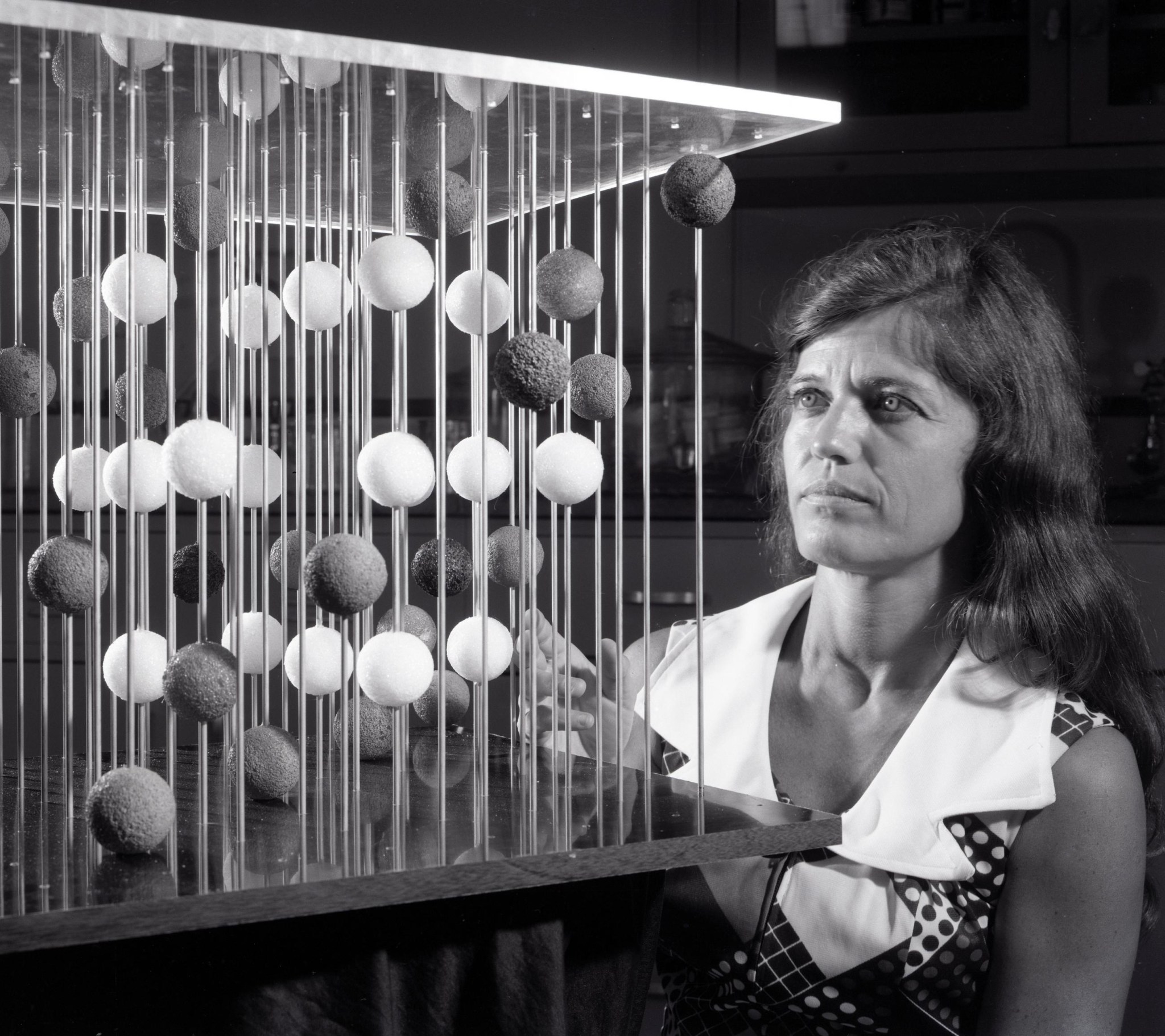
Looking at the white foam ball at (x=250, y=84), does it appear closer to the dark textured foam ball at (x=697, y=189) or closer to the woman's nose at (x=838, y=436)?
the dark textured foam ball at (x=697, y=189)

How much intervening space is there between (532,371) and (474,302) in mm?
80

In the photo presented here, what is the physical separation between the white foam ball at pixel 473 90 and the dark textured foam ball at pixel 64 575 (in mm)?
267

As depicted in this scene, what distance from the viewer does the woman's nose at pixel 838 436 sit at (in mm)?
1048

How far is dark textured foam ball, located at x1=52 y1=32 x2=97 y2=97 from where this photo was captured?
549mm

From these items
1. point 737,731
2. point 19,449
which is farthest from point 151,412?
point 737,731

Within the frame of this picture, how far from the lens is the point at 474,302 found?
26.7 inches

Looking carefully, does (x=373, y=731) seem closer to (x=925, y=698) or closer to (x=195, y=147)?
(x=195, y=147)

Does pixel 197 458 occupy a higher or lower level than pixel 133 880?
higher

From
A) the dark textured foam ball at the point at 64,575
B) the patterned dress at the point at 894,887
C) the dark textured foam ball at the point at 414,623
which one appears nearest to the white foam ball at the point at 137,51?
the dark textured foam ball at the point at 64,575

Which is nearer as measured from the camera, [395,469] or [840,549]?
[395,469]

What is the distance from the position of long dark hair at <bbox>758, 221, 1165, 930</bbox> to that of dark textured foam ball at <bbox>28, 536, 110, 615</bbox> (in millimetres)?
683

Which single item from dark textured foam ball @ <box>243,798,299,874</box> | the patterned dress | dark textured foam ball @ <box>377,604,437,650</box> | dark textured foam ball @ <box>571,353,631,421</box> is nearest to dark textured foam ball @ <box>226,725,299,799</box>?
dark textured foam ball @ <box>243,798,299,874</box>

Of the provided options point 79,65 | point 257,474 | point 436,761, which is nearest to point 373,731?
point 436,761

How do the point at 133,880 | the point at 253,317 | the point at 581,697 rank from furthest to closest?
1. the point at 581,697
2. the point at 253,317
3. the point at 133,880
